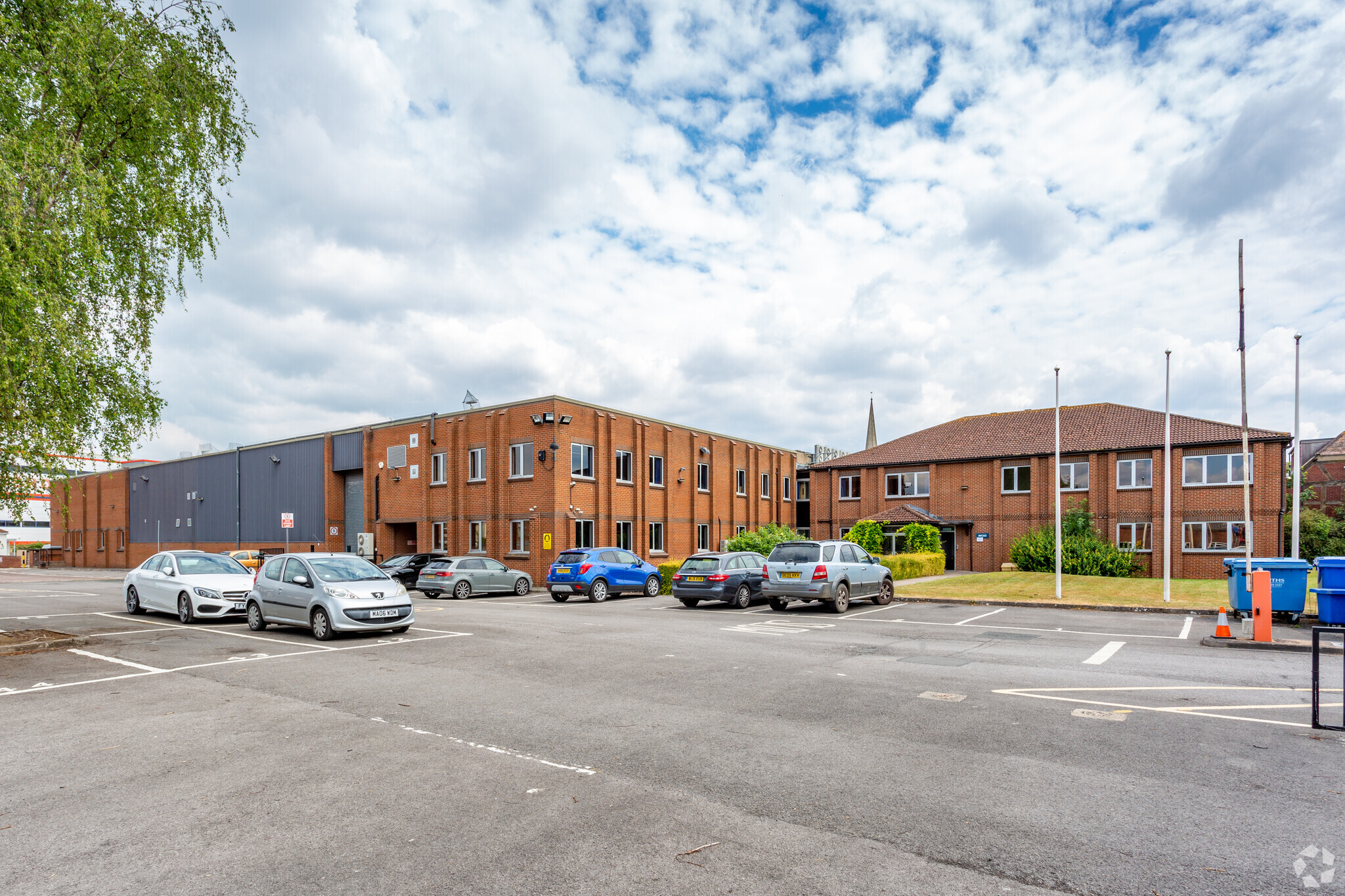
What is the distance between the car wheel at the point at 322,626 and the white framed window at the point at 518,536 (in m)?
17.7

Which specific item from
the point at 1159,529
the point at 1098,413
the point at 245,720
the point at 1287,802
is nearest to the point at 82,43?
the point at 245,720

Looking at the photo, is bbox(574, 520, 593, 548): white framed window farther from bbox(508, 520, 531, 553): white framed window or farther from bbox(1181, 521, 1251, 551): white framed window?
bbox(1181, 521, 1251, 551): white framed window

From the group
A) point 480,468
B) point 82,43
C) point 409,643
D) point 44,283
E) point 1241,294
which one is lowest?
point 409,643

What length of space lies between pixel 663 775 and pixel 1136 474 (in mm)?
36618

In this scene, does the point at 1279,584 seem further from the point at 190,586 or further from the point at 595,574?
the point at 190,586

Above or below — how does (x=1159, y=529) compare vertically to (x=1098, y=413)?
below

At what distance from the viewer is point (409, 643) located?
1287 cm

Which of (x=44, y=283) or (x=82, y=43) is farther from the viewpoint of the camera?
(x=82, y=43)

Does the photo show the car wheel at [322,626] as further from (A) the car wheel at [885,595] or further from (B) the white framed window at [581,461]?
(B) the white framed window at [581,461]

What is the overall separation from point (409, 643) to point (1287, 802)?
11.6 metres

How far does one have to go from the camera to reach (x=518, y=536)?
31.5 meters

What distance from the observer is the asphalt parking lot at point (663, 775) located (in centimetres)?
415

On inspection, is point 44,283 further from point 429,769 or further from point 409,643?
point 429,769

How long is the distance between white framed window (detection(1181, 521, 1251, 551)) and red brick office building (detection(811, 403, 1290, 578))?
0.05m
